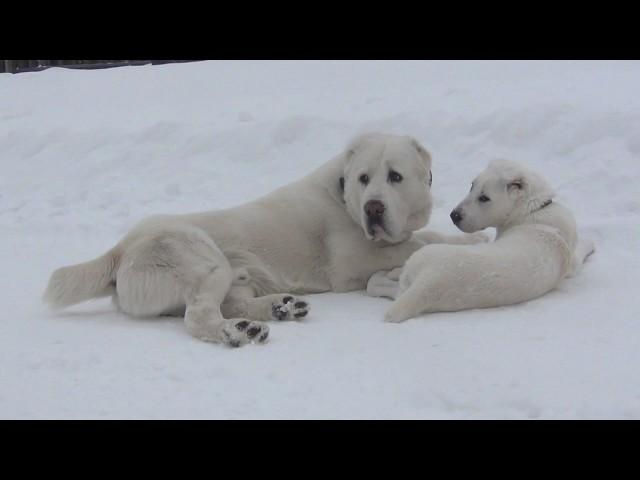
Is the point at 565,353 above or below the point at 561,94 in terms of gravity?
below

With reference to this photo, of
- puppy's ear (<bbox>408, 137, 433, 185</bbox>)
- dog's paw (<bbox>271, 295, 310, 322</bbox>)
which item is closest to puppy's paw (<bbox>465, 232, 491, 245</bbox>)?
puppy's ear (<bbox>408, 137, 433, 185</bbox>)

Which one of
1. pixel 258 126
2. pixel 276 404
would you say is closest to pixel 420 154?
pixel 276 404

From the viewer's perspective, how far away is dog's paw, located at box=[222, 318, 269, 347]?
4.60 metres

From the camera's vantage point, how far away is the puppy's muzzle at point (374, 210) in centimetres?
572

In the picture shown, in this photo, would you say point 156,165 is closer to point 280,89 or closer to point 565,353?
point 280,89

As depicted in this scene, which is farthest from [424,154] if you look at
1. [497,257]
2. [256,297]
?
[256,297]

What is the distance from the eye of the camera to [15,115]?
1170cm

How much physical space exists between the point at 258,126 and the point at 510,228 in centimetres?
468

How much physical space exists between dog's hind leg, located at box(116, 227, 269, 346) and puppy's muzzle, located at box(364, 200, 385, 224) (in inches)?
44.6

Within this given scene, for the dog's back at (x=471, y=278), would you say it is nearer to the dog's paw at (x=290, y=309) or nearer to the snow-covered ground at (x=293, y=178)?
the snow-covered ground at (x=293, y=178)

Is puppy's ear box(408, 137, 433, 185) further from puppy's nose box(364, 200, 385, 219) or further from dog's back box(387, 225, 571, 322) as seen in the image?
dog's back box(387, 225, 571, 322)

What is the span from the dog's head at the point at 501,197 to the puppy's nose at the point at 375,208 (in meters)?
0.70

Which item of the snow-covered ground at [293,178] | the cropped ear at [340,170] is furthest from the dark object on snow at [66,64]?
the cropped ear at [340,170]

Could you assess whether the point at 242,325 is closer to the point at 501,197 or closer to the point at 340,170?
the point at 340,170
